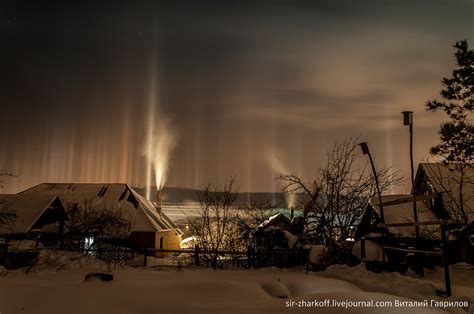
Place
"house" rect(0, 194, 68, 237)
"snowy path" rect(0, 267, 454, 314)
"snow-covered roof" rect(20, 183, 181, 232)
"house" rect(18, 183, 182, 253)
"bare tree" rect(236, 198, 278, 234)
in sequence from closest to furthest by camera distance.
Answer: "snowy path" rect(0, 267, 454, 314) < "house" rect(0, 194, 68, 237) < "bare tree" rect(236, 198, 278, 234) < "house" rect(18, 183, 182, 253) < "snow-covered roof" rect(20, 183, 181, 232)

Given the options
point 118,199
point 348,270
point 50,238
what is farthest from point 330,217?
point 118,199

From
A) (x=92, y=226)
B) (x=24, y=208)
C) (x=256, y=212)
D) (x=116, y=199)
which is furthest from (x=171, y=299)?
(x=116, y=199)

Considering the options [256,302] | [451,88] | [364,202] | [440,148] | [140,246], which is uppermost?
[451,88]

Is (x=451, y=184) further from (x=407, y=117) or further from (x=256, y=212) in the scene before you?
(x=256, y=212)

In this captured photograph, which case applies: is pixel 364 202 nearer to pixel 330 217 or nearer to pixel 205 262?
pixel 330 217

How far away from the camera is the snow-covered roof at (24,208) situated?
25.2 m

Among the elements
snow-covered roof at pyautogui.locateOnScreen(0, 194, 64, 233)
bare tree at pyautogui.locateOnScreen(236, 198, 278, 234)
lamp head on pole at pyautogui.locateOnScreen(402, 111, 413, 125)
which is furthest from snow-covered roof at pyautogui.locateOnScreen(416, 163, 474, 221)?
snow-covered roof at pyautogui.locateOnScreen(0, 194, 64, 233)

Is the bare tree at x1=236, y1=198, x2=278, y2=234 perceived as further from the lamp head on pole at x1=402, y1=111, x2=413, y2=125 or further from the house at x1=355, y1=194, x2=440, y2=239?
the lamp head on pole at x1=402, y1=111, x2=413, y2=125

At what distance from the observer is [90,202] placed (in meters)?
35.4

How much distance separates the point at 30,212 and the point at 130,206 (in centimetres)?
1224

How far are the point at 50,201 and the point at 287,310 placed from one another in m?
25.8

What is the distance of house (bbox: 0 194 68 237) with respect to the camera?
82.3ft

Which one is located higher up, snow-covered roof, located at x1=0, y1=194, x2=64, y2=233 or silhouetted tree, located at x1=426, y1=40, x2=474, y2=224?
silhouetted tree, located at x1=426, y1=40, x2=474, y2=224

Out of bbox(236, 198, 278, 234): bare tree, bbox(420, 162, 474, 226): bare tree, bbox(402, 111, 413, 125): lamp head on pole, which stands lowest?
bbox(236, 198, 278, 234): bare tree
